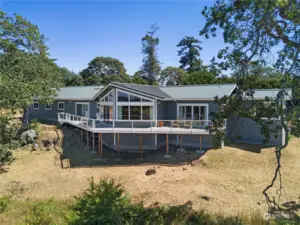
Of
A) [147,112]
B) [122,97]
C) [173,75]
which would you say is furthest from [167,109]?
[173,75]

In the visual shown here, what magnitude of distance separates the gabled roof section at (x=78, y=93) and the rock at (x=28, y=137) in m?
5.61

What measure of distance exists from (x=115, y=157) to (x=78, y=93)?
1167cm

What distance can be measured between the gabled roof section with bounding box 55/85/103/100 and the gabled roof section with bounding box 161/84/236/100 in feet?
28.1

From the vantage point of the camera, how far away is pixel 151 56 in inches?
1965

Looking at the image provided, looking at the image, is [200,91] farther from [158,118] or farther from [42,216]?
[42,216]

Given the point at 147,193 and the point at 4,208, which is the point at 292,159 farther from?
the point at 4,208

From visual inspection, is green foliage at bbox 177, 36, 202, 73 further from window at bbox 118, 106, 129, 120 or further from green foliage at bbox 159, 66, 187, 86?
window at bbox 118, 106, 129, 120

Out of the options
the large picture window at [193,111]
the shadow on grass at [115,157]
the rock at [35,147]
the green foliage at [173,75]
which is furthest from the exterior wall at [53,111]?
the green foliage at [173,75]

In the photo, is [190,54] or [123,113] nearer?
[123,113]

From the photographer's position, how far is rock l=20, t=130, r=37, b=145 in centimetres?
2183

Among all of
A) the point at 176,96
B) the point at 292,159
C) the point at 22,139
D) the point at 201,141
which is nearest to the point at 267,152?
the point at 292,159

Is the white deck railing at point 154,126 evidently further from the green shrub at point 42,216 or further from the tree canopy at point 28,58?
the green shrub at point 42,216

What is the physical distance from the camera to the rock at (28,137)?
71.6 feet

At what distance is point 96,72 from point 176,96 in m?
39.4
